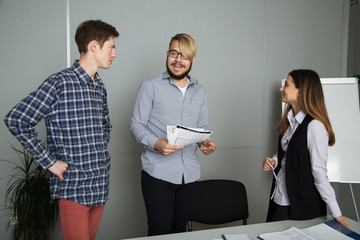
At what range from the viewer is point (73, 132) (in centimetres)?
145

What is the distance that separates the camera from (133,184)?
2.97 m

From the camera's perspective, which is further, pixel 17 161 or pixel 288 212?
pixel 17 161

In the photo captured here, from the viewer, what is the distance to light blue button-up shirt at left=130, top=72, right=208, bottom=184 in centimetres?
190

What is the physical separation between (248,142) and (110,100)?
1.67 m

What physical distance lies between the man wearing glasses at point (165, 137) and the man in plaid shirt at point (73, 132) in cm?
39

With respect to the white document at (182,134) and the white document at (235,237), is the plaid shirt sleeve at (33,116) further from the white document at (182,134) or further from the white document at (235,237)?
the white document at (235,237)

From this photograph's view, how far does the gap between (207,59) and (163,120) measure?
1.49 m

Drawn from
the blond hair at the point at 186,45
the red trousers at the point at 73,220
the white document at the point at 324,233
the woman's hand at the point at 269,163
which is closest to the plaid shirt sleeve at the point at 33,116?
the red trousers at the point at 73,220

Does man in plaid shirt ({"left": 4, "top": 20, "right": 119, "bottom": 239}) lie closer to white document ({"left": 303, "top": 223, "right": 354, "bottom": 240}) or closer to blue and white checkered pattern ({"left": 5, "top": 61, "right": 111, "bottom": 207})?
blue and white checkered pattern ({"left": 5, "top": 61, "right": 111, "bottom": 207})

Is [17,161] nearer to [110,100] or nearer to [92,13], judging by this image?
[110,100]

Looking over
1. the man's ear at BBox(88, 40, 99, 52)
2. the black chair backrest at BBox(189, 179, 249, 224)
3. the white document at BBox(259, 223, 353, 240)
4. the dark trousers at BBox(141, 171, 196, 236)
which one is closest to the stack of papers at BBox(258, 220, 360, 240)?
the white document at BBox(259, 223, 353, 240)

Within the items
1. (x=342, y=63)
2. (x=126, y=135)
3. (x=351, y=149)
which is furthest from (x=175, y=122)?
(x=342, y=63)

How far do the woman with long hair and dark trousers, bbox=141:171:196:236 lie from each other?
0.60 meters

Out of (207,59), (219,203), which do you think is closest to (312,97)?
(219,203)
